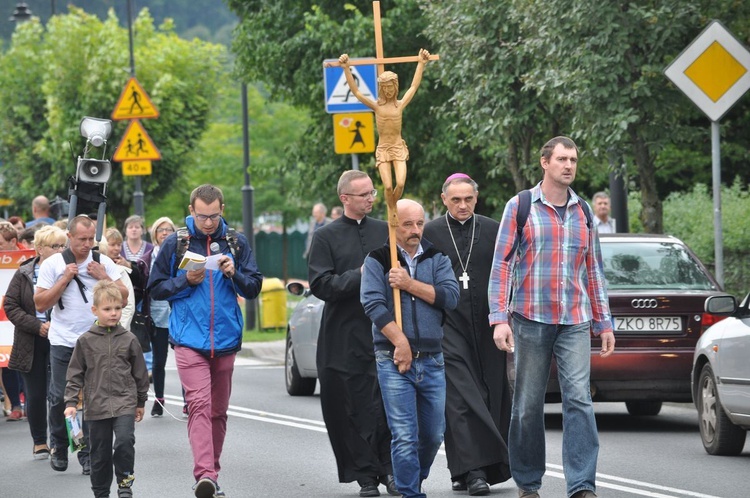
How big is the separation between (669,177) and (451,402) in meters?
25.3

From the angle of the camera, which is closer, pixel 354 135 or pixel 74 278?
pixel 74 278

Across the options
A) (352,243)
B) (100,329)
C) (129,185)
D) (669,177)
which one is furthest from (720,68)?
(129,185)

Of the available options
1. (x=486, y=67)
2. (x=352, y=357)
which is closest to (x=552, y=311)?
(x=352, y=357)

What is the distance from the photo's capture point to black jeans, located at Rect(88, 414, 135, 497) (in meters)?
9.24

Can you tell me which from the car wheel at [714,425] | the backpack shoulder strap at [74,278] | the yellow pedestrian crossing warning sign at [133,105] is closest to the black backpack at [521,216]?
the car wheel at [714,425]

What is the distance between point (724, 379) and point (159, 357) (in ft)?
20.7

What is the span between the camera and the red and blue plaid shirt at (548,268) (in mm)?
8547

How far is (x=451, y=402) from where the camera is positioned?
956cm

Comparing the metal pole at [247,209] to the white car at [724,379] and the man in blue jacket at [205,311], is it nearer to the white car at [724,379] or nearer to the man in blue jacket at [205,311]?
the white car at [724,379]

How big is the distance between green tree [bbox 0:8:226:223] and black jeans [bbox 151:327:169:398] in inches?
894

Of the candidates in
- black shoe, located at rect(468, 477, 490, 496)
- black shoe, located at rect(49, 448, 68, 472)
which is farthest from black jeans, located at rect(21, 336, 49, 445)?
black shoe, located at rect(468, 477, 490, 496)

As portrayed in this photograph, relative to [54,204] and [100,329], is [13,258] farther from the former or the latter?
[100,329]

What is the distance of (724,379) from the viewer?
1098cm

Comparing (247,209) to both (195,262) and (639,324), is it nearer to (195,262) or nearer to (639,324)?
(639,324)
